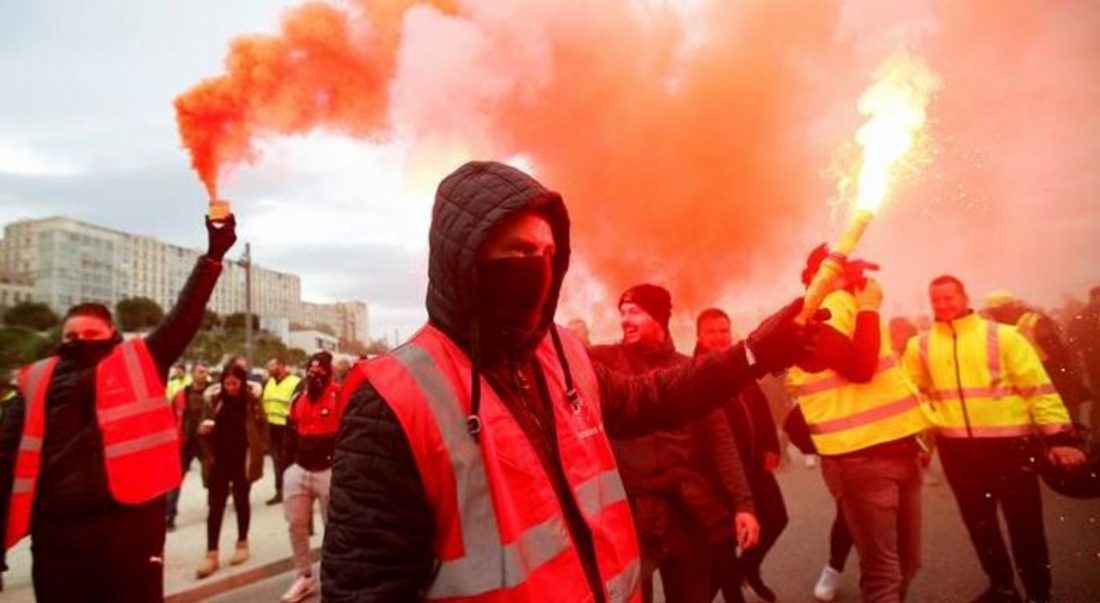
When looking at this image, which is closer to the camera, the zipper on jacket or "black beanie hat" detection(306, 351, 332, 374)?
the zipper on jacket

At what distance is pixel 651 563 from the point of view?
11.5ft

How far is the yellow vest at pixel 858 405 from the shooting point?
3900 millimetres

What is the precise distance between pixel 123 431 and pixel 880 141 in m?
3.80

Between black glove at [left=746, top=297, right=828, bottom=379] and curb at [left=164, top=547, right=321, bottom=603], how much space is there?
5.47m

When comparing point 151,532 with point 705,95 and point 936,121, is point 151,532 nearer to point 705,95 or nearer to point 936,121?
point 936,121

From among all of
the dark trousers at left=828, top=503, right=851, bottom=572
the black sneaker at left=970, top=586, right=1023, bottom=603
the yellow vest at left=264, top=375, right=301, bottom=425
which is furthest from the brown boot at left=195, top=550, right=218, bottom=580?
the black sneaker at left=970, top=586, right=1023, bottom=603

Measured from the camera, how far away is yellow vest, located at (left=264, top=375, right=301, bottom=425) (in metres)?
10.1

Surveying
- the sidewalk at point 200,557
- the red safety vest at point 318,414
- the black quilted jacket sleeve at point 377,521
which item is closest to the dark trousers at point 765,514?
the red safety vest at point 318,414

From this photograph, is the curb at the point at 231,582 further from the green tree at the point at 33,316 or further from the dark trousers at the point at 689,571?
the green tree at the point at 33,316

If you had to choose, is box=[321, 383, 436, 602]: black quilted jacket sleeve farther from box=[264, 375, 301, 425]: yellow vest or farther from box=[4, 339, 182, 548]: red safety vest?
box=[264, 375, 301, 425]: yellow vest

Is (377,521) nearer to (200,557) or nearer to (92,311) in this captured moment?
(92,311)

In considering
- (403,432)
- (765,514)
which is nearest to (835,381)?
(765,514)

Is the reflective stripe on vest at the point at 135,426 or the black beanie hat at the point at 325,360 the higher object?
the black beanie hat at the point at 325,360

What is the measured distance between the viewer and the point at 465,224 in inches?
66.7
